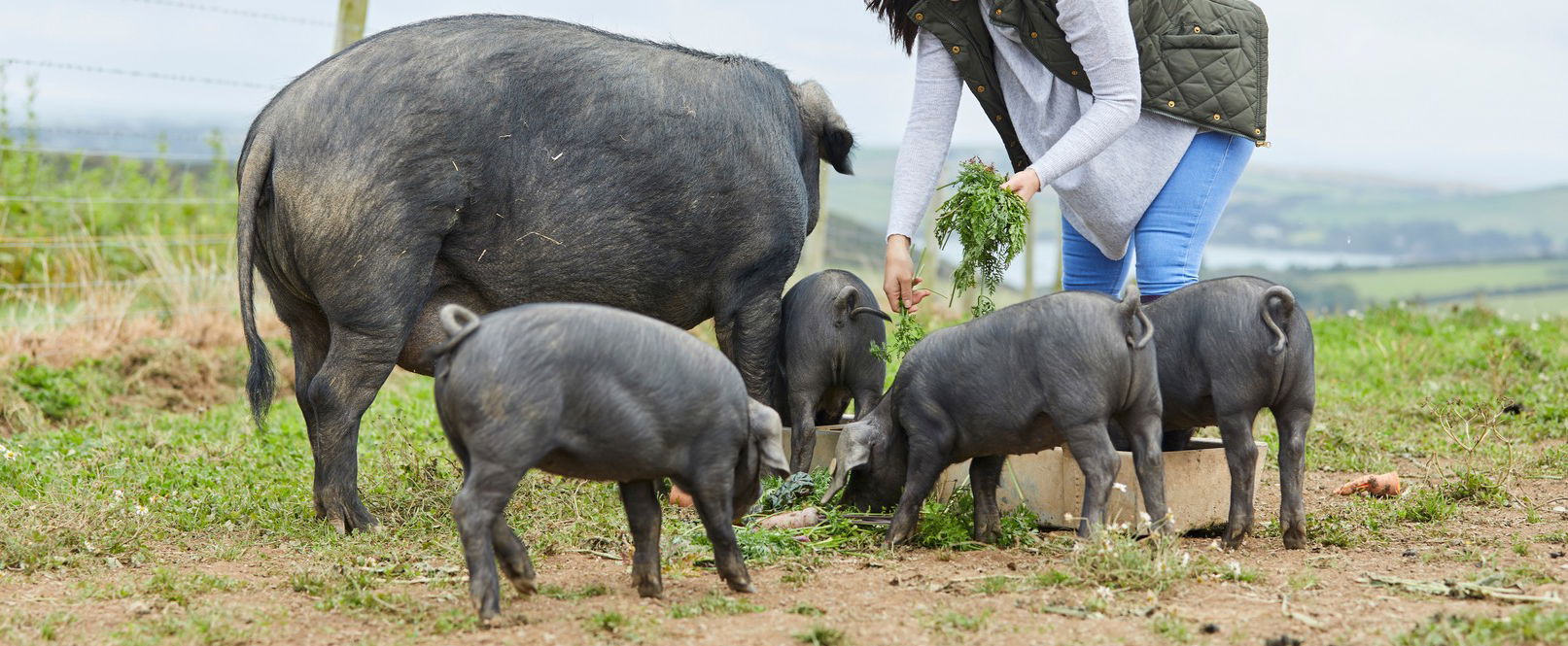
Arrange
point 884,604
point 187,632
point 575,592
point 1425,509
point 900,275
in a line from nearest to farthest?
point 187,632 → point 884,604 → point 575,592 → point 900,275 → point 1425,509

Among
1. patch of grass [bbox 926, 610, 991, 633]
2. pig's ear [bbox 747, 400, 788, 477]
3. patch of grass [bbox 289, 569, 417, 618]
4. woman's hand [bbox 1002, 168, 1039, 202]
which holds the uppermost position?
woman's hand [bbox 1002, 168, 1039, 202]

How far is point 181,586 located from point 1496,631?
10.3 feet

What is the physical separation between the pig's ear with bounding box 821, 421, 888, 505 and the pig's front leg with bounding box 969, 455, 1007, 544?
0.97 ft

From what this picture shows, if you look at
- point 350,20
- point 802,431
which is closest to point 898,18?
point 802,431

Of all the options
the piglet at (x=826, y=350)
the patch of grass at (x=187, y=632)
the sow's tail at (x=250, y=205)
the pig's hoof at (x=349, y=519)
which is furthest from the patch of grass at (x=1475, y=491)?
the sow's tail at (x=250, y=205)

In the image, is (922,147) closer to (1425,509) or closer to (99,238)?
(1425,509)

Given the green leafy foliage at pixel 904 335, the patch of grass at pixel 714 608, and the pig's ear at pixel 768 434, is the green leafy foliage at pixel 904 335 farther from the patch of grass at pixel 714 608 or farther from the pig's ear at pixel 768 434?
the patch of grass at pixel 714 608

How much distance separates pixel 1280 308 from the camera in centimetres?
404

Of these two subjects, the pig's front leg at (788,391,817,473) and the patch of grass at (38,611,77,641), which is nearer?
the patch of grass at (38,611,77,641)

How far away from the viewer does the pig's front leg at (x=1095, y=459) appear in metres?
3.83

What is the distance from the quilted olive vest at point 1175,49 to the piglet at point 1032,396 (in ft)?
3.25

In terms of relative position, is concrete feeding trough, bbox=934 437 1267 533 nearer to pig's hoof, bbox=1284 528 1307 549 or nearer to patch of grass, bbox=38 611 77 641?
pig's hoof, bbox=1284 528 1307 549

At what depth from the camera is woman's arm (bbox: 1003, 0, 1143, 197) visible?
14.1ft

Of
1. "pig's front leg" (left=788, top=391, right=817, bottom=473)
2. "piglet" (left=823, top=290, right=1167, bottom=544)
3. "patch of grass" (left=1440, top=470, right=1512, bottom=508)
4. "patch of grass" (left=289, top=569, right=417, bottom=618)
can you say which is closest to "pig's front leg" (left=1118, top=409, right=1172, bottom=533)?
"piglet" (left=823, top=290, right=1167, bottom=544)
